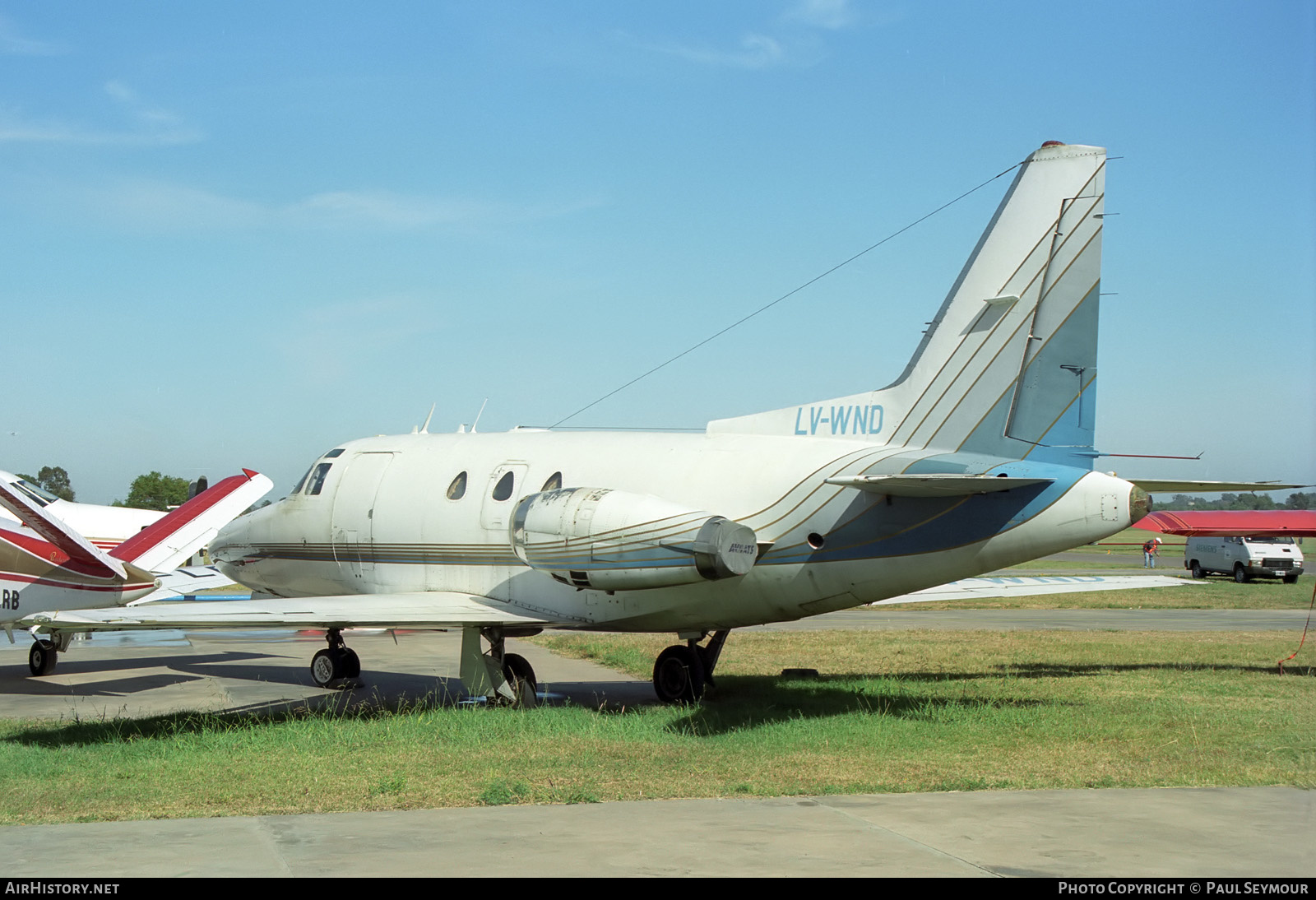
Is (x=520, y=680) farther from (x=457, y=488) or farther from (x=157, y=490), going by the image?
(x=157, y=490)

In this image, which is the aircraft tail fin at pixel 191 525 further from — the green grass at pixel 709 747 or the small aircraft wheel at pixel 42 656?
the green grass at pixel 709 747

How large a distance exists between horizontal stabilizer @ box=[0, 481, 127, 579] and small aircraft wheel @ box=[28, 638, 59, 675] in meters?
2.25

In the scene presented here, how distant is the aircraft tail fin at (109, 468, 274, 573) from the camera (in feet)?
62.7

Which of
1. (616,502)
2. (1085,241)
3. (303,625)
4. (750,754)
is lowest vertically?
(750,754)

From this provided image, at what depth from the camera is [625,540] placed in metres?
12.4

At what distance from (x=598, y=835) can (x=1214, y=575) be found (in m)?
45.8

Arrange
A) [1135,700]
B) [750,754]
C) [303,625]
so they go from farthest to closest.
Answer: [1135,700] < [303,625] < [750,754]

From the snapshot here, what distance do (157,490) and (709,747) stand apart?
9627 centimetres

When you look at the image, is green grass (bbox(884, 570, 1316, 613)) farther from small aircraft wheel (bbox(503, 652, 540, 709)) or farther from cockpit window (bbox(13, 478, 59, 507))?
cockpit window (bbox(13, 478, 59, 507))

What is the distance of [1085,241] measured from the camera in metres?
12.6

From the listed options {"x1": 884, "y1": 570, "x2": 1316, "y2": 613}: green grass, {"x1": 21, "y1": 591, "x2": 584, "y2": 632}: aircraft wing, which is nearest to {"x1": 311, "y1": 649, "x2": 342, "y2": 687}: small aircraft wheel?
{"x1": 21, "y1": 591, "x2": 584, "y2": 632}: aircraft wing

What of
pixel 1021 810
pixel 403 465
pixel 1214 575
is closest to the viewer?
pixel 1021 810
